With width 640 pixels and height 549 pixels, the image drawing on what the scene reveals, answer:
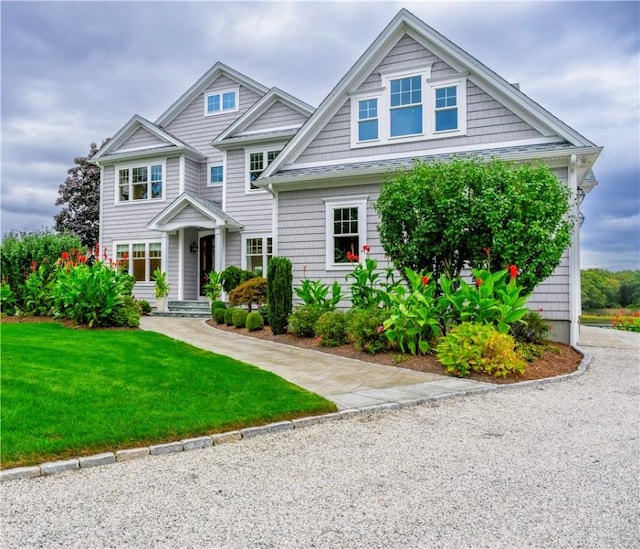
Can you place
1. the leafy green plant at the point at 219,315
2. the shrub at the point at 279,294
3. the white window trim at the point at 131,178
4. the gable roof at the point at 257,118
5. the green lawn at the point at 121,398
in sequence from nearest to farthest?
the green lawn at the point at 121,398
the shrub at the point at 279,294
the leafy green plant at the point at 219,315
the gable roof at the point at 257,118
the white window trim at the point at 131,178

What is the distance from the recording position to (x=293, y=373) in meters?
7.45

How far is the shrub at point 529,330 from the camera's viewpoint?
30.1ft

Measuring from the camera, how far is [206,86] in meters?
20.3

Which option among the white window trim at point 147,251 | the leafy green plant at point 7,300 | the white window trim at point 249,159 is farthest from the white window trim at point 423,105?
the leafy green plant at point 7,300

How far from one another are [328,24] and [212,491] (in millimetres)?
10980

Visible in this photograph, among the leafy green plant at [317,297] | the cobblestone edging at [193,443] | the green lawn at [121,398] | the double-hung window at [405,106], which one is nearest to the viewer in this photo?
the cobblestone edging at [193,443]

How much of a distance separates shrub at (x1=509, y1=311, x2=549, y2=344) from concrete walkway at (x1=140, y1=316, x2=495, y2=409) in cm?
267

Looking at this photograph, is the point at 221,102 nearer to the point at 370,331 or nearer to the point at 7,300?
the point at 7,300

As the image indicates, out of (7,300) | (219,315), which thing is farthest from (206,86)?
(7,300)

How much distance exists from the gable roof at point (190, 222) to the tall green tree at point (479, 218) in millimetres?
8902

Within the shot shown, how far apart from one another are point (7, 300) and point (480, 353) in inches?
534

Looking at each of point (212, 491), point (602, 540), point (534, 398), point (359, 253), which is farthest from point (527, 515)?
point (359, 253)

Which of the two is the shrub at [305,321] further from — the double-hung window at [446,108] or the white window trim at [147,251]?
the white window trim at [147,251]

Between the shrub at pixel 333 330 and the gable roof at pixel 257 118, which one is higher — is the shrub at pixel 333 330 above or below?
below
